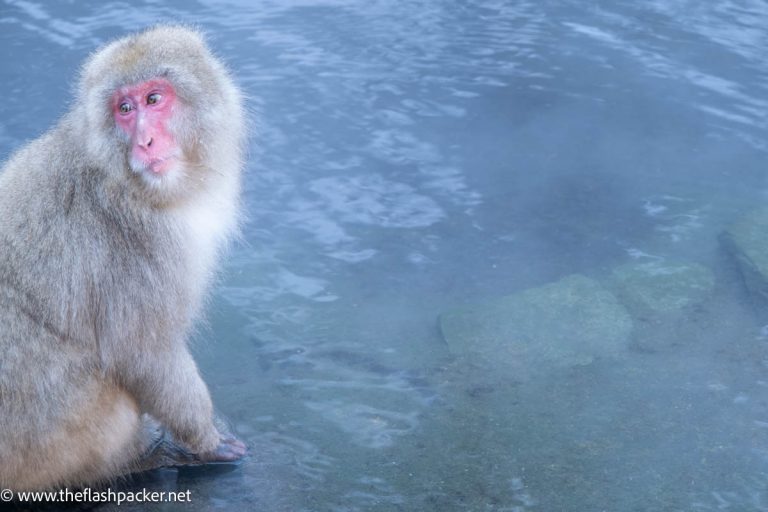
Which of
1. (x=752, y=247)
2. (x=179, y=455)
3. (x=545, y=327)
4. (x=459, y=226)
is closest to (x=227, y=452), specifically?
(x=179, y=455)

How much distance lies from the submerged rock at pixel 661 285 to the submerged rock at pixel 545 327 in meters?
0.09

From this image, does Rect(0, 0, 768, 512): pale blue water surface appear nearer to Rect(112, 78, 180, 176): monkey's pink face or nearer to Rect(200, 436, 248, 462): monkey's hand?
Rect(200, 436, 248, 462): monkey's hand

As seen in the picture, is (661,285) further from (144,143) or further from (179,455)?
(144,143)

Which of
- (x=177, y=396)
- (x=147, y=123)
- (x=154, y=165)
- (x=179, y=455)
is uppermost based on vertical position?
(x=147, y=123)

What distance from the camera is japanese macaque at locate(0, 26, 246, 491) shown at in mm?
2916

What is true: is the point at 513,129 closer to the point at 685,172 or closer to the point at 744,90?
the point at 685,172

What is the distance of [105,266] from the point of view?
295cm

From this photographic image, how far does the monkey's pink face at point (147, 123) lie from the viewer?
9.64 feet

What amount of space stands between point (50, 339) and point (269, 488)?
2.75 feet

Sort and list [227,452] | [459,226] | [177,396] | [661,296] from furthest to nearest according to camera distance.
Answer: [459,226]
[661,296]
[227,452]
[177,396]

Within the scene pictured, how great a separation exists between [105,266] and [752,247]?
2.89 metres

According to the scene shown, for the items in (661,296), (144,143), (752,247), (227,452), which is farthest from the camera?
(752,247)

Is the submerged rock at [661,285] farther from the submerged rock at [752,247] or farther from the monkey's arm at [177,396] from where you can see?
the monkey's arm at [177,396]

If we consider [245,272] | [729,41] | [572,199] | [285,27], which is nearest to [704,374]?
[572,199]
